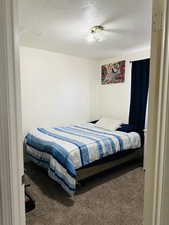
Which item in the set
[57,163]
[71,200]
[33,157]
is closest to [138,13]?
[57,163]

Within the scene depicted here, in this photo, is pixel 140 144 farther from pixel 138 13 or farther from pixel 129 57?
pixel 138 13

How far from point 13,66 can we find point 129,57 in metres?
3.41

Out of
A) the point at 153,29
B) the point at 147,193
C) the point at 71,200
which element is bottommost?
the point at 71,200

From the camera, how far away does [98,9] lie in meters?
1.77

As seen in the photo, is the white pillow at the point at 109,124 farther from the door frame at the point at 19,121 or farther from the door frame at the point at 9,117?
the door frame at the point at 9,117

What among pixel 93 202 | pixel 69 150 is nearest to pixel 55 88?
pixel 69 150

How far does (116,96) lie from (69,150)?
2.34m

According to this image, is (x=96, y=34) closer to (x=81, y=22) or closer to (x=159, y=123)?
(x=81, y=22)

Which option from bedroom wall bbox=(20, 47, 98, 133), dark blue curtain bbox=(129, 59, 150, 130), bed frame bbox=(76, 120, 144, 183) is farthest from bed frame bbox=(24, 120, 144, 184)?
bedroom wall bbox=(20, 47, 98, 133)

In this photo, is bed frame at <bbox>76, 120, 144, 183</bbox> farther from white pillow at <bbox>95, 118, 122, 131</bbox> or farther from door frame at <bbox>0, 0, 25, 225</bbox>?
door frame at <bbox>0, 0, 25, 225</bbox>

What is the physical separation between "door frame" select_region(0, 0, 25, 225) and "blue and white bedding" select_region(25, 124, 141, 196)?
1.29m

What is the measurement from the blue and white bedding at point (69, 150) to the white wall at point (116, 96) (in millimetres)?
962

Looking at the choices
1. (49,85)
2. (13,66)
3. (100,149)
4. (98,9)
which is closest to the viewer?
(13,66)

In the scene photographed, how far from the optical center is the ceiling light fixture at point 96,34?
2247 millimetres
